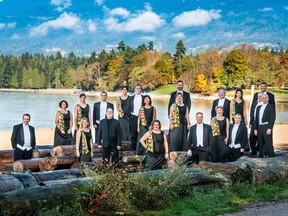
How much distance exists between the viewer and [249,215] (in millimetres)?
8070

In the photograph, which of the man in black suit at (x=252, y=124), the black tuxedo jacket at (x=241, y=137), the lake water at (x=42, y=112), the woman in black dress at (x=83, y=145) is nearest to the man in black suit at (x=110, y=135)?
the woman in black dress at (x=83, y=145)

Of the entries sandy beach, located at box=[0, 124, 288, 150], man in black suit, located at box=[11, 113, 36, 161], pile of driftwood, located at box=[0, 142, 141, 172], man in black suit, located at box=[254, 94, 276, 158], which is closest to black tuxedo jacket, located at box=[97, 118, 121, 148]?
pile of driftwood, located at box=[0, 142, 141, 172]

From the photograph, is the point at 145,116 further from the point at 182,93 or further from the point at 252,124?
the point at 252,124

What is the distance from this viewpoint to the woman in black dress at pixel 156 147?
10.5 meters

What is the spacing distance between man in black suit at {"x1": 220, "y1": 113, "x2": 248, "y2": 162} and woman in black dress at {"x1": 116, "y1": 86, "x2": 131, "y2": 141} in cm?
311

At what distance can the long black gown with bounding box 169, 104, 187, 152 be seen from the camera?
42.7 ft

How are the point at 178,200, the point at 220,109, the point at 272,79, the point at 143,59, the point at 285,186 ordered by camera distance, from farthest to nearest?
the point at 143,59, the point at 272,79, the point at 220,109, the point at 285,186, the point at 178,200

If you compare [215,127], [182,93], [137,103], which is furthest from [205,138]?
[137,103]

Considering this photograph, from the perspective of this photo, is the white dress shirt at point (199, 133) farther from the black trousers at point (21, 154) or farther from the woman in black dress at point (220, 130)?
the black trousers at point (21, 154)

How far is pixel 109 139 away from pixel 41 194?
4.19 m

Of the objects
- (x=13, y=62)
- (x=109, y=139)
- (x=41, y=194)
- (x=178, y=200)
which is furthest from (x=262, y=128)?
(x=13, y=62)

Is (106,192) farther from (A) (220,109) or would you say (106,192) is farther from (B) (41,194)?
(A) (220,109)

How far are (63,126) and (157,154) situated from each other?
3.82m

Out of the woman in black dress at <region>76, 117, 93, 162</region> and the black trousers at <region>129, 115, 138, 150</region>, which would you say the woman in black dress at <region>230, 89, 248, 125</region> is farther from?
the woman in black dress at <region>76, 117, 93, 162</region>
